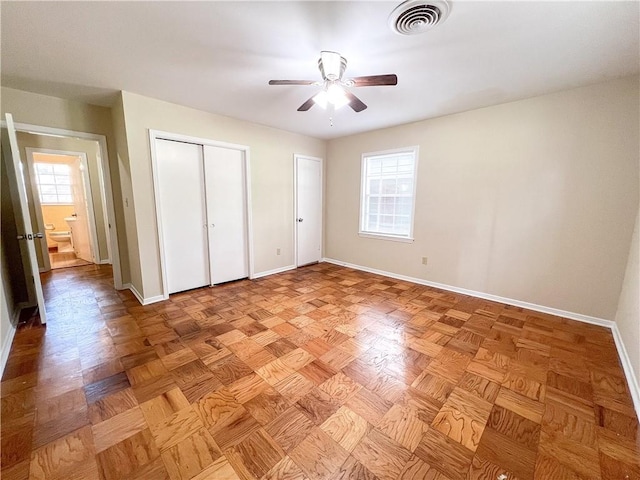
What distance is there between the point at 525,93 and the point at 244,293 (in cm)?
411

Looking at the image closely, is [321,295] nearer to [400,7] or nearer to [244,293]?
[244,293]

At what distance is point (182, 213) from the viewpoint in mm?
3320

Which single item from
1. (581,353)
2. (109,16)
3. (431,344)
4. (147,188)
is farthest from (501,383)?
(147,188)

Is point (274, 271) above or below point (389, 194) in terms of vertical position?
below

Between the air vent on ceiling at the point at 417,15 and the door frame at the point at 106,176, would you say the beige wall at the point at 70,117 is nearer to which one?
the door frame at the point at 106,176

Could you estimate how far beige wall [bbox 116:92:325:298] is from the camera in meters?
2.88

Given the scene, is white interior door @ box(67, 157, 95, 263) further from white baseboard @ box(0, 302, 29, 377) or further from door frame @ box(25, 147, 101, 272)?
white baseboard @ box(0, 302, 29, 377)

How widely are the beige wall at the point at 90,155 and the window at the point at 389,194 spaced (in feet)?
15.1

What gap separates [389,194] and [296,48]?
9.11ft

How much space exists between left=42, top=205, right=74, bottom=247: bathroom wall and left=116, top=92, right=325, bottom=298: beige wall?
4.58 meters

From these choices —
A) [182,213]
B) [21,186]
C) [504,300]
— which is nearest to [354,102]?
[182,213]

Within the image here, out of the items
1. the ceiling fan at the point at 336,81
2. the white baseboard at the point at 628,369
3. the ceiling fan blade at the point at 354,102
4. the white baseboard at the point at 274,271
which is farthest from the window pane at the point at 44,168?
the white baseboard at the point at 628,369

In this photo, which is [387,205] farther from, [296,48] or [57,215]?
[57,215]

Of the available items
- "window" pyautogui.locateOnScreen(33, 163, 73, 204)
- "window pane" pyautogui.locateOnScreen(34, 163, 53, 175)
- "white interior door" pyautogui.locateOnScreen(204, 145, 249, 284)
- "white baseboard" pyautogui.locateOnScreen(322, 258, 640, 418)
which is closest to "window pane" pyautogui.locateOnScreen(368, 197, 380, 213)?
"white baseboard" pyautogui.locateOnScreen(322, 258, 640, 418)
